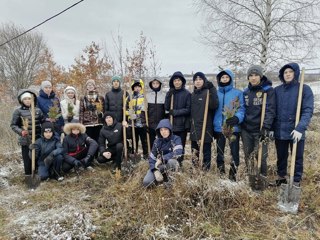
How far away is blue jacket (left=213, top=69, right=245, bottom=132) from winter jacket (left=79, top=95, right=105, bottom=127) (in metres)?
2.40

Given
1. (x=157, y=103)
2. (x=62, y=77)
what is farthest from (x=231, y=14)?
(x=62, y=77)

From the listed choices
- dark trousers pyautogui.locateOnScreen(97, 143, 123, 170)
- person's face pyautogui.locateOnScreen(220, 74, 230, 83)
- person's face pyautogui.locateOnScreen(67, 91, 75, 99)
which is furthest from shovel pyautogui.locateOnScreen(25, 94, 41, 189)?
person's face pyautogui.locateOnScreen(220, 74, 230, 83)

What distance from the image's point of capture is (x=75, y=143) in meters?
5.37

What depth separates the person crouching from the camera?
5.26 metres

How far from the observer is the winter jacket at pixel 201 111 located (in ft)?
A: 15.1

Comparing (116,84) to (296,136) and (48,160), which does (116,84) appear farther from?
(296,136)

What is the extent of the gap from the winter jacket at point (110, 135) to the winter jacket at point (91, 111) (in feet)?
1.06

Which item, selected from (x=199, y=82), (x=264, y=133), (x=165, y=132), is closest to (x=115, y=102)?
(x=165, y=132)

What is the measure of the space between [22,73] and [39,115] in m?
21.1

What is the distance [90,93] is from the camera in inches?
221

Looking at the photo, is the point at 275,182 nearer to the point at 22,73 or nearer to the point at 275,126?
the point at 275,126

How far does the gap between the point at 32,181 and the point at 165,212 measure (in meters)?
2.65

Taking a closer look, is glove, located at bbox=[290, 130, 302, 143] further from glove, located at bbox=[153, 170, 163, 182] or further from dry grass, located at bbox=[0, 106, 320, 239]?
glove, located at bbox=[153, 170, 163, 182]

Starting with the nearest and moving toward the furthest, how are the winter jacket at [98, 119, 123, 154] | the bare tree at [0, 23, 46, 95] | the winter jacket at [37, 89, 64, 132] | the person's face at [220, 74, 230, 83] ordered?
the person's face at [220, 74, 230, 83] → the winter jacket at [37, 89, 64, 132] → the winter jacket at [98, 119, 123, 154] → the bare tree at [0, 23, 46, 95]
